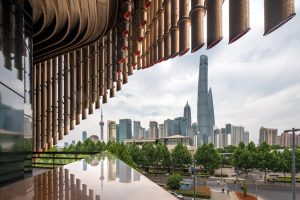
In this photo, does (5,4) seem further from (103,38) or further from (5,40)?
(103,38)

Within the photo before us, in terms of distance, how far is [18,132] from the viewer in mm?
7449

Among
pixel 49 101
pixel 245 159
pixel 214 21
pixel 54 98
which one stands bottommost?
pixel 245 159

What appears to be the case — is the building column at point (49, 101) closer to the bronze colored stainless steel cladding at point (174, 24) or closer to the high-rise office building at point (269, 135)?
the bronze colored stainless steel cladding at point (174, 24)

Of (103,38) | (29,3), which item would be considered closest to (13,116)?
(29,3)

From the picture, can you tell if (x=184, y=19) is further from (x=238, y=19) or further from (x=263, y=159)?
(x=263, y=159)

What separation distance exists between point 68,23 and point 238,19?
28.2 ft

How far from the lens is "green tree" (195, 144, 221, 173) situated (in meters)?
51.2

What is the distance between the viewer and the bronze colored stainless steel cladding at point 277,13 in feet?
10.3

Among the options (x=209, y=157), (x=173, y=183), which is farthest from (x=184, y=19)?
(x=209, y=157)

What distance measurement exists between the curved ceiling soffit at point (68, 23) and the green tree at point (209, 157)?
134 feet

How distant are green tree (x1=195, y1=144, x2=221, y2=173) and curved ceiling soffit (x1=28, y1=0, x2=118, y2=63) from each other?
40.7m

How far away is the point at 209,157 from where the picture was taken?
51438 millimetres

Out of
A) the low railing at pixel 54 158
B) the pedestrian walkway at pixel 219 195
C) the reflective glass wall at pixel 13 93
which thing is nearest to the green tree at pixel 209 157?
the pedestrian walkway at pixel 219 195

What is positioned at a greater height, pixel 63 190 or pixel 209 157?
pixel 63 190
